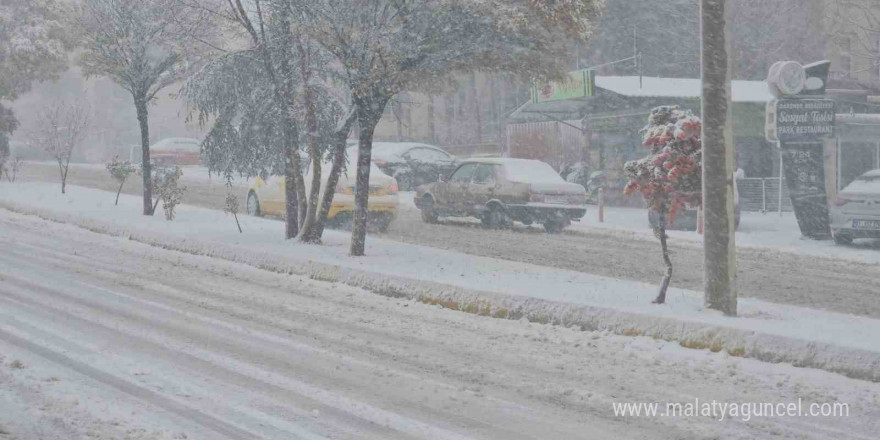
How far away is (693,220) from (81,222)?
43.3ft

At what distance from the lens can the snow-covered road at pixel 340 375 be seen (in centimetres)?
601

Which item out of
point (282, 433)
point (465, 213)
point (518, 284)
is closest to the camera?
point (282, 433)

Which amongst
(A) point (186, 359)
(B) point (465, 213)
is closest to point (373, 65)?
(A) point (186, 359)

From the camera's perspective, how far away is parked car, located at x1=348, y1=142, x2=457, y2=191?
107 ft

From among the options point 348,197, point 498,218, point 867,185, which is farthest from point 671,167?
point 498,218

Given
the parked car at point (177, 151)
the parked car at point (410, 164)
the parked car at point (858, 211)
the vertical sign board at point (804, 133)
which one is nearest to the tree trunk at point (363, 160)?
the vertical sign board at point (804, 133)

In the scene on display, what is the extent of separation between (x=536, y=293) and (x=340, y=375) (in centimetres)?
391

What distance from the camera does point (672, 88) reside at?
30.5 meters

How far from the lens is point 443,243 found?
58.3ft

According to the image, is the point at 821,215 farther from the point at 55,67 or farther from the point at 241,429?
the point at 55,67

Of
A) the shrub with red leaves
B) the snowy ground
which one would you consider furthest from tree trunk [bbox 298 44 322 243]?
the snowy ground

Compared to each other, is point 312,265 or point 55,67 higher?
point 55,67

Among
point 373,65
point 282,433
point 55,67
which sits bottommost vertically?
point 282,433

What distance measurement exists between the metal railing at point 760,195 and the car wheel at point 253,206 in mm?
13064
